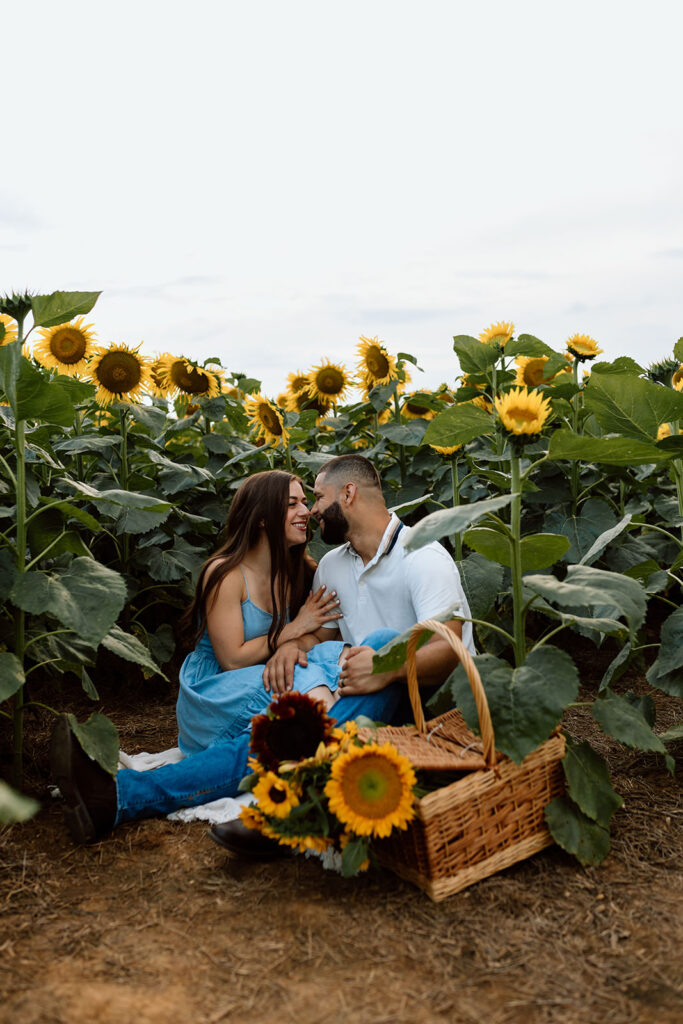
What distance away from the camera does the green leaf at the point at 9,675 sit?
2426 mm

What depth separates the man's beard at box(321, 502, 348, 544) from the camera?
3486 mm

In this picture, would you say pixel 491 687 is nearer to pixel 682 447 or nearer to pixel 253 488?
pixel 682 447

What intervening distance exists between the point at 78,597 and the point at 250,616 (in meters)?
0.99

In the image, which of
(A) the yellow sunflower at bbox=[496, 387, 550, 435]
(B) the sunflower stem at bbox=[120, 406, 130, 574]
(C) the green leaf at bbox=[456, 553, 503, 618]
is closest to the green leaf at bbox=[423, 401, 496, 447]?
(A) the yellow sunflower at bbox=[496, 387, 550, 435]

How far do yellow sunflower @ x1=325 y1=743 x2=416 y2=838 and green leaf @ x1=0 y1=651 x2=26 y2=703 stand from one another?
91 centimetres

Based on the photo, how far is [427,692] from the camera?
3.10 m

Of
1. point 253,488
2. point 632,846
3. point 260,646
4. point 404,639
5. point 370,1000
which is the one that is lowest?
point 632,846

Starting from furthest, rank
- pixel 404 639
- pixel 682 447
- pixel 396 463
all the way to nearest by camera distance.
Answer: pixel 396 463 → pixel 682 447 → pixel 404 639

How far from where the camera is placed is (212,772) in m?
2.92

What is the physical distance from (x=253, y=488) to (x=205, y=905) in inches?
66.5

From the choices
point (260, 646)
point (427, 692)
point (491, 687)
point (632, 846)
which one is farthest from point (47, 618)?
point (632, 846)

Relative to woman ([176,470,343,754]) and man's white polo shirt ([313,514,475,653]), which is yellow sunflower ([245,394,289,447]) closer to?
woman ([176,470,343,754])

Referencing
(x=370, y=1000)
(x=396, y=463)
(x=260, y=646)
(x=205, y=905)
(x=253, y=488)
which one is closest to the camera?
(x=370, y=1000)

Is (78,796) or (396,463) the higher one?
(396,463)
